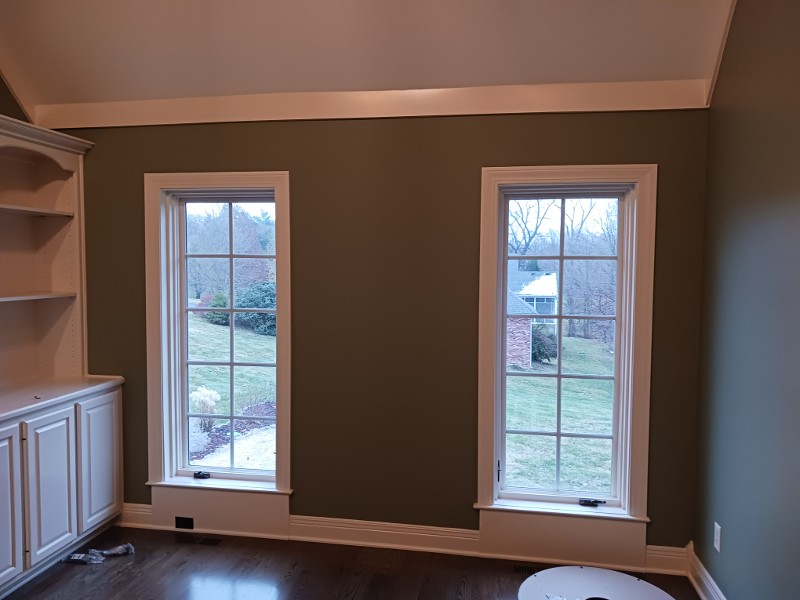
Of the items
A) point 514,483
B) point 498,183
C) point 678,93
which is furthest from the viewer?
point 514,483

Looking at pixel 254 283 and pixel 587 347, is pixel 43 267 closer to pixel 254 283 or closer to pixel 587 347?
pixel 254 283

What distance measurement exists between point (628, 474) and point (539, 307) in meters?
0.94

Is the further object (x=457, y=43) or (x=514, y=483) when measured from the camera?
(x=514, y=483)

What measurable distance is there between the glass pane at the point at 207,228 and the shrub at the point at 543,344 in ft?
5.89

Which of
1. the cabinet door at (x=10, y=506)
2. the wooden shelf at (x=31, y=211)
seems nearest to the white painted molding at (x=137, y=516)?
the cabinet door at (x=10, y=506)

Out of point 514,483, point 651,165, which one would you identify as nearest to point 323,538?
point 514,483

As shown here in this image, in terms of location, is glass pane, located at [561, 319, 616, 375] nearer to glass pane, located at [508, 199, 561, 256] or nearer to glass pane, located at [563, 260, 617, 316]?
glass pane, located at [563, 260, 617, 316]

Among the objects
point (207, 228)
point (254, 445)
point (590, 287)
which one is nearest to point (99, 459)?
point (254, 445)

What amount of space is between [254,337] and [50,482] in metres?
1.19

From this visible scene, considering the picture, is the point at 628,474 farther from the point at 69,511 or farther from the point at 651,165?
the point at 69,511

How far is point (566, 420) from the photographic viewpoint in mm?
2889

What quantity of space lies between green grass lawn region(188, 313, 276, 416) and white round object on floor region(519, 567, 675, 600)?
169cm

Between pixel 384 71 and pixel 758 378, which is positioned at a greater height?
pixel 384 71

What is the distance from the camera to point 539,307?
2.89 metres
